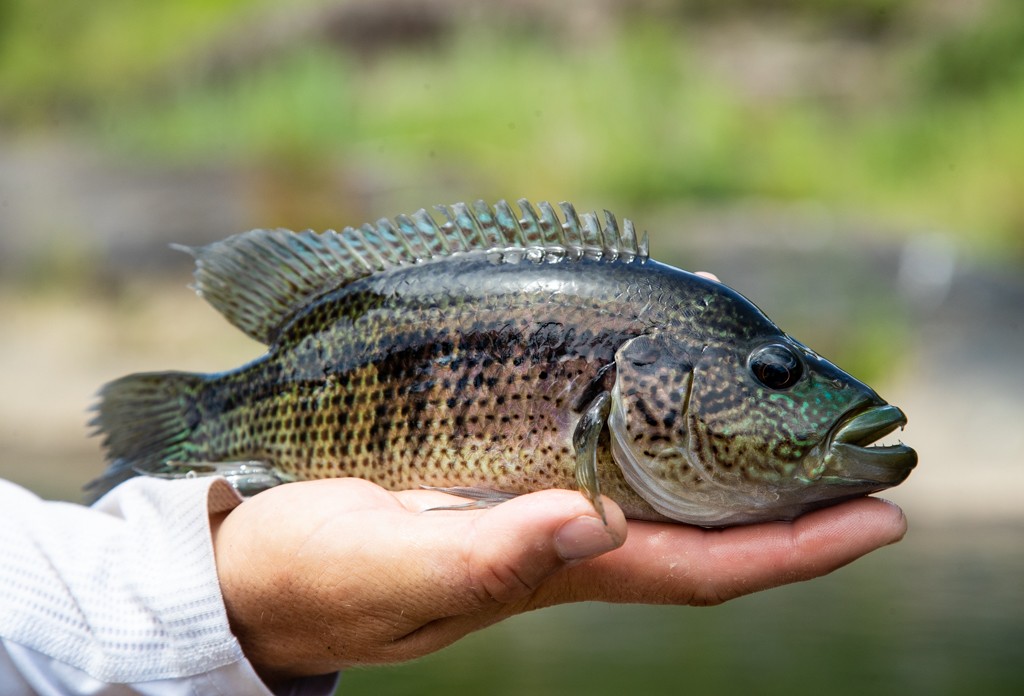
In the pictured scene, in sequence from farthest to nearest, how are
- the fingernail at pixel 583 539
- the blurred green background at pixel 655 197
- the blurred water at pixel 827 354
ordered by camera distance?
the blurred green background at pixel 655 197 → the blurred water at pixel 827 354 → the fingernail at pixel 583 539

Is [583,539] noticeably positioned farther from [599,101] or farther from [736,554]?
[599,101]

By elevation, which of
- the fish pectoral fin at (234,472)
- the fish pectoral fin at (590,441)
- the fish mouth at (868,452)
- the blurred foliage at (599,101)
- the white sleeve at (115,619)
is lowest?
the white sleeve at (115,619)

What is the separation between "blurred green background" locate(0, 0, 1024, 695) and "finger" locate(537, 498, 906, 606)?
11.5 feet

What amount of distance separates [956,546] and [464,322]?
5.54 metres

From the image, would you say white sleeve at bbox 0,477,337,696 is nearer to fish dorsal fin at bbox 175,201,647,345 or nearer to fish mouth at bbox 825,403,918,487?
fish dorsal fin at bbox 175,201,647,345

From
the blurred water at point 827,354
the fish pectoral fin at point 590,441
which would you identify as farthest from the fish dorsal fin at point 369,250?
the blurred water at point 827,354

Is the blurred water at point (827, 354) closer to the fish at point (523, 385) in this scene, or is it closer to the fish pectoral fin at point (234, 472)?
the fish pectoral fin at point (234, 472)

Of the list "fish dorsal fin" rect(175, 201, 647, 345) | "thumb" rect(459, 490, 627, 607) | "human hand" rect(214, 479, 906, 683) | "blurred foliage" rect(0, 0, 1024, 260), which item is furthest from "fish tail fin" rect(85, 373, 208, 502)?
"blurred foliage" rect(0, 0, 1024, 260)

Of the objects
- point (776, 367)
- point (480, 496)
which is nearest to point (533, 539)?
point (480, 496)

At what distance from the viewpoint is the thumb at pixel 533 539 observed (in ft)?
5.91

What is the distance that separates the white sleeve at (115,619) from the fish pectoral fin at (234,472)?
0.70 feet

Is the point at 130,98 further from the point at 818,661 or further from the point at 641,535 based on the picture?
the point at 641,535

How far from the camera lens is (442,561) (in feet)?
6.35

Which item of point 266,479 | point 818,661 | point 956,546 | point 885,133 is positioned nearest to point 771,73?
point 885,133
